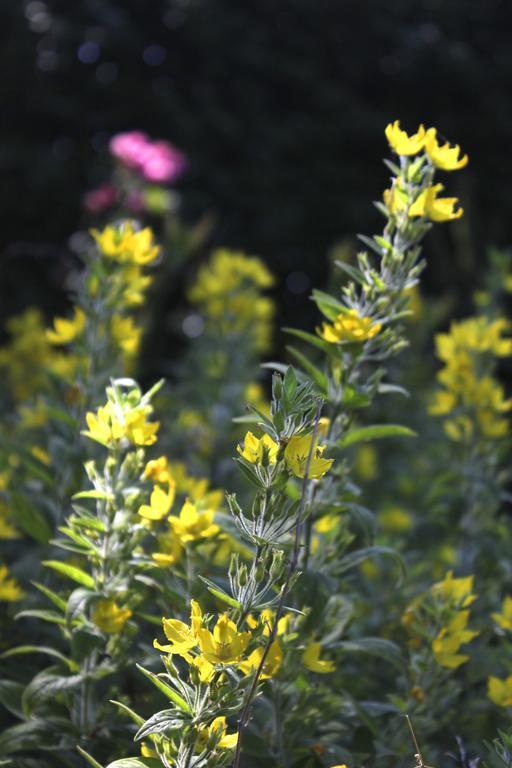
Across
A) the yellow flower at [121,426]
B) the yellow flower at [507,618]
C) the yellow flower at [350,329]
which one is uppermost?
the yellow flower at [350,329]

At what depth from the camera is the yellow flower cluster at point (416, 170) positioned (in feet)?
4.26

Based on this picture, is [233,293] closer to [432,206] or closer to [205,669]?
[432,206]

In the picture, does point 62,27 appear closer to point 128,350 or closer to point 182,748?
point 128,350

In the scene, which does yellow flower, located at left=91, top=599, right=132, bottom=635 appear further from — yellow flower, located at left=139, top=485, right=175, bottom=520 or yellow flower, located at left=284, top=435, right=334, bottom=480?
yellow flower, located at left=284, top=435, right=334, bottom=480

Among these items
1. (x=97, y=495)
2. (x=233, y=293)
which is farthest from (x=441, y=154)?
(x=233, y=293)

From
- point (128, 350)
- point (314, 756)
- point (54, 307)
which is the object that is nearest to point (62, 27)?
point (54, 307)

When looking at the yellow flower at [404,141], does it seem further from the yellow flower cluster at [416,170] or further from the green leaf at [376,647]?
the green leaf at [376,647]

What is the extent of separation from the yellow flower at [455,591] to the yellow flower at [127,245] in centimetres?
81

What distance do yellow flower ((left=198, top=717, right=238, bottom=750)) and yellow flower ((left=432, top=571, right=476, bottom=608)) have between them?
1.69 ft

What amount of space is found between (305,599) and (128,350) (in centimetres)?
76

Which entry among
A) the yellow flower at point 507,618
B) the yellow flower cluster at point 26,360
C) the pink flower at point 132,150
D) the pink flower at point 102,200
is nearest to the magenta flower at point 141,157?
the pink flower at point 132,150

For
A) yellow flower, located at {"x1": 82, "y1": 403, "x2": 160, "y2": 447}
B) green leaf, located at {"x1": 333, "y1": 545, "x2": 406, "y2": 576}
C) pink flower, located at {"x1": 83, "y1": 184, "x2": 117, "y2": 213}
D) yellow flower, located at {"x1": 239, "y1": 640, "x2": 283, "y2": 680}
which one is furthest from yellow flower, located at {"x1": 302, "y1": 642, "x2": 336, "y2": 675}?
pink flower, located at {"x1": 83, "y1": 184, "x2": 117, "y2": 213}

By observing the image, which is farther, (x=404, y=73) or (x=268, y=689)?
(x=404, y=73)

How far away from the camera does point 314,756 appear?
1.22 meters
